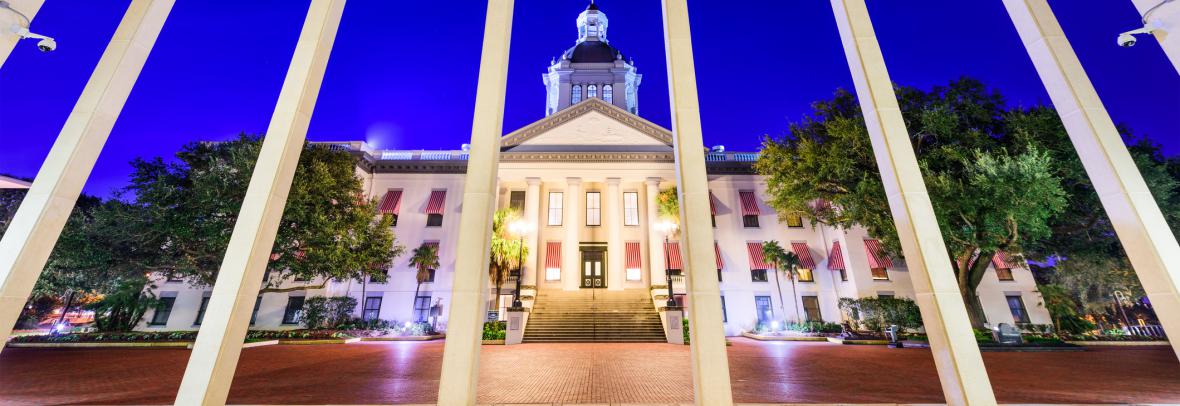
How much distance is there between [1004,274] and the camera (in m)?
21.2

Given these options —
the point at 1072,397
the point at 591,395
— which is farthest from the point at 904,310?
the point at 591,395

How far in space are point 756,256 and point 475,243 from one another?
836 inches

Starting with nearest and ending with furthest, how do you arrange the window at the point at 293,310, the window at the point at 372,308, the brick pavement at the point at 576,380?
1. the brick pavement at the point at 576,380
2. the window at the point at 293,310
3. the window at the point at 372,308

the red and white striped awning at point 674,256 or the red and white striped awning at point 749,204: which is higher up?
the red and white striped awning at point 749,204

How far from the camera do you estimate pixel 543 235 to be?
22.9 metres

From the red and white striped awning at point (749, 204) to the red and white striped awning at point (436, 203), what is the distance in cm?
1730

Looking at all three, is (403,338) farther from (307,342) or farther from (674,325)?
(674,325)

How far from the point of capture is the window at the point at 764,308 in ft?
70.1

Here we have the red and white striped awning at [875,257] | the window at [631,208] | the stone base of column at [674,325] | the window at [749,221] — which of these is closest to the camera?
the stone base of column at [674,325]

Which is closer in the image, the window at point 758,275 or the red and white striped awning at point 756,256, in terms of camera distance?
Answer: the red and white striped awning at point 756,256

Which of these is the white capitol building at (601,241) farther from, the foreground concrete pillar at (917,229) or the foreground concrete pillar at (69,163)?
the foreground concrete pillar at (69,163)

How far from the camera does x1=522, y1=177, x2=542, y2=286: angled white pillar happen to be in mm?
20842

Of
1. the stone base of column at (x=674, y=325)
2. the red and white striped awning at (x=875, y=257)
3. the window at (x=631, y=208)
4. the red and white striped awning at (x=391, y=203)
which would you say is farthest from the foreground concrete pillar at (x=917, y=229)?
the red and white striped awning at (x=391, y=203)

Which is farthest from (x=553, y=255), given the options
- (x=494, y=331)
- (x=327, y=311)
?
(x=327, y=311)
